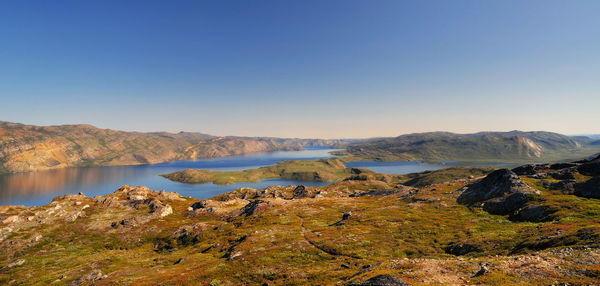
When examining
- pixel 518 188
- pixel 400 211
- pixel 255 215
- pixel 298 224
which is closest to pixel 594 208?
pixel 518 188

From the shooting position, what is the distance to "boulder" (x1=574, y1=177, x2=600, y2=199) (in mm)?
49900

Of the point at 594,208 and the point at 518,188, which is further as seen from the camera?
the point at 518,188

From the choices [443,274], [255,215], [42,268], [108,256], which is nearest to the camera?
[443,274]

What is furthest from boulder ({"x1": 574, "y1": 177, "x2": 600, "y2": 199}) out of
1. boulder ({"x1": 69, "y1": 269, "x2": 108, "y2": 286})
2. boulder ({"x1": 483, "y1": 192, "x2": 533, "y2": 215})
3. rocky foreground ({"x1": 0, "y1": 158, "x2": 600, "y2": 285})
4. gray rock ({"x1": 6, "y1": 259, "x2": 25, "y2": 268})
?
gray rock ({"x1": 6, "y1": 259, "x2": 25, "y2": 268})

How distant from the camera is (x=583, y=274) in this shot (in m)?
18.5

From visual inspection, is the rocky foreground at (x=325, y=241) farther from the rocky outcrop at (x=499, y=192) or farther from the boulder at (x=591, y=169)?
the rocky outcrop at (x=499, y=192)

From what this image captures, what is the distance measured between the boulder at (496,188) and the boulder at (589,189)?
781 cm

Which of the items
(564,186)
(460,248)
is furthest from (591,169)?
(460,248)

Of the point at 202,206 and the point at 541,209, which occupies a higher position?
the point at 541,209

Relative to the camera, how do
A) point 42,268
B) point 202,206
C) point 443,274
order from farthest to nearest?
point 202,206 → point 42,268 → point 443,274

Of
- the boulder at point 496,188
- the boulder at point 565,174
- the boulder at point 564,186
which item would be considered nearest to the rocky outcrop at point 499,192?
the boulder at point 496,188

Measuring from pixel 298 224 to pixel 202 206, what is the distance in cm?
4804

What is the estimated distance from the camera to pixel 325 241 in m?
44.4

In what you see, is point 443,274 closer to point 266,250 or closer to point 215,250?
point 266,250
